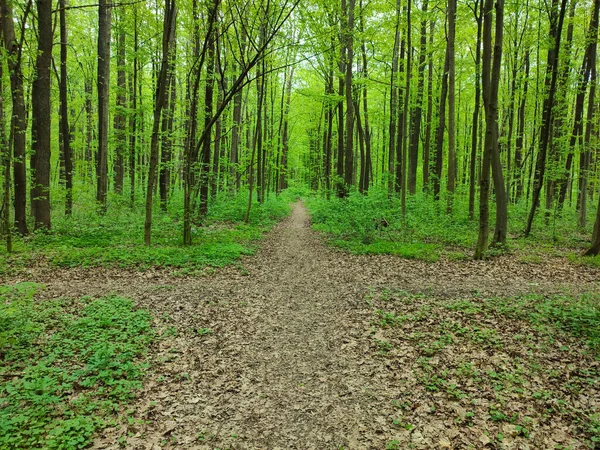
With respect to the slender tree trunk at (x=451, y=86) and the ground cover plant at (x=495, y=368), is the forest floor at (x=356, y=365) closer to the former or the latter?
the ground cover plant at (x=495, y=368)

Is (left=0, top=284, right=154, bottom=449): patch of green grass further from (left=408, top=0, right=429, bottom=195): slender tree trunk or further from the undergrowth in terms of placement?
(left=408, top=0, right=429, bottom=195): slender tree trunk

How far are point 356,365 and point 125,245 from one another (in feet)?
28.5

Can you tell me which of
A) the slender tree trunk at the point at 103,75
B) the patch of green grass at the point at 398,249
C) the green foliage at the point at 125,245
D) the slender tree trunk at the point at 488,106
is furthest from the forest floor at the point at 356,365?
the slender tree trunk at the point at 103,75

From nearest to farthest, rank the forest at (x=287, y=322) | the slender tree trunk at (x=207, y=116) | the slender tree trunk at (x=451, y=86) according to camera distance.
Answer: the forest at (x=287, y=322)
the slender tree trunk at (x=207, y=116)
the slender tree trunk at (x=451, y=86)

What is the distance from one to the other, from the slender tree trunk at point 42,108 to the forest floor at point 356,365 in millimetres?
3966

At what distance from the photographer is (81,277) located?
803 centimetres

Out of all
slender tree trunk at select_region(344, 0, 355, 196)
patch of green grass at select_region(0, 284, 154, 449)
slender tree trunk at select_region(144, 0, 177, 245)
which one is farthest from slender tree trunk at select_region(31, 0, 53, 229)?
slender tree trunk at select_region(344, 0, 355, 196)

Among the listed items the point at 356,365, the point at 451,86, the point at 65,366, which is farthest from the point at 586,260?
the point at 65,366

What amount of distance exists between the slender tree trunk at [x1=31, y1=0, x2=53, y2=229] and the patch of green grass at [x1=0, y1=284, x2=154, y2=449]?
567 cm

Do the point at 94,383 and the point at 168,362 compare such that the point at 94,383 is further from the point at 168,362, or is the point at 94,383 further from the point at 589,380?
the point at 589,380

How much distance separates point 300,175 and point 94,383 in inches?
2198

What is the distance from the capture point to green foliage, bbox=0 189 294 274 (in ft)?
29.6

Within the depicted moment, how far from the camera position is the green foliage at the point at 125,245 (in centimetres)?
901

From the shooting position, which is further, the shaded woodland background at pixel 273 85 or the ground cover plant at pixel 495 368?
the shaded woodland background at pixel 273 85
